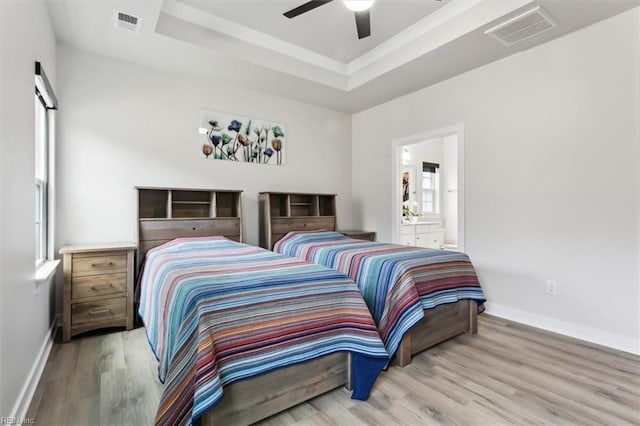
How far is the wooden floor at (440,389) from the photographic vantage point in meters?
1.72

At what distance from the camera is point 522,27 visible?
2736 millimetres

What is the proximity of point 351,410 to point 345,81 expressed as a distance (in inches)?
146

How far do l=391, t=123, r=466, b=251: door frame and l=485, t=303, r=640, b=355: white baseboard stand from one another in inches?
30.0

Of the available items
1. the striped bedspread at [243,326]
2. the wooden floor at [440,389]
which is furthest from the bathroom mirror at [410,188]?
the striped bedspread at [243,326]

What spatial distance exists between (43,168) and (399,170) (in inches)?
157

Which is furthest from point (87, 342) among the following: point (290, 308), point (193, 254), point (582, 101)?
point (582, 101)

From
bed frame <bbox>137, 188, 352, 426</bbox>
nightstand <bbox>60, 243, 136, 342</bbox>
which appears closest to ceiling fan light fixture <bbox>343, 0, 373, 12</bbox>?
bed frame <bbox>137, 188, 352, 426</bbox>

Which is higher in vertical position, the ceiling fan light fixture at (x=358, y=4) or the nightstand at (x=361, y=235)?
the ceiling fan light fixture at (x=358, y=4)

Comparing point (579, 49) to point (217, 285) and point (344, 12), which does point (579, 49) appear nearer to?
point (344, 12)

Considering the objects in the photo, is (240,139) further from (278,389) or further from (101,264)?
(278,389)

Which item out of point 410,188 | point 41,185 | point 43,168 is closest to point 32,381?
point 41,185

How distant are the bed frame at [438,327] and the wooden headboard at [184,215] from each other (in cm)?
224

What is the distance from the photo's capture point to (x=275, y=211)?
4.36m

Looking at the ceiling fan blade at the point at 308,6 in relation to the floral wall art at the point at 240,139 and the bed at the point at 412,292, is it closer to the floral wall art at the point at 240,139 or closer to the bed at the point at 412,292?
the floral wall art at the point at 240,139
